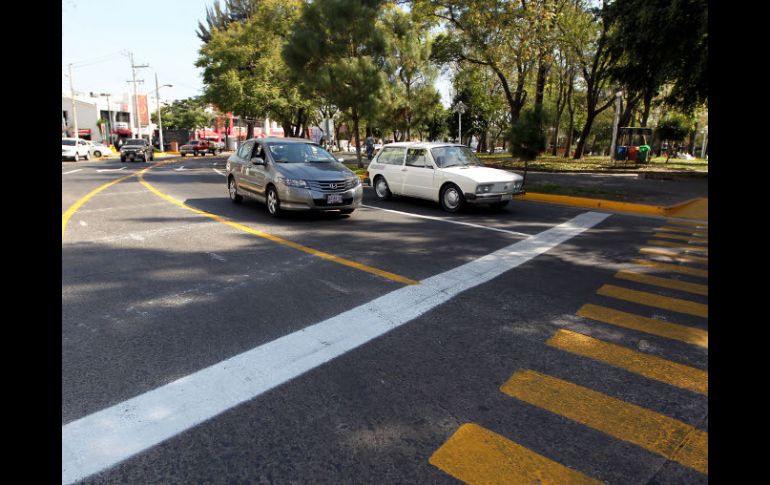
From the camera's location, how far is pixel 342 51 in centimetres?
2197

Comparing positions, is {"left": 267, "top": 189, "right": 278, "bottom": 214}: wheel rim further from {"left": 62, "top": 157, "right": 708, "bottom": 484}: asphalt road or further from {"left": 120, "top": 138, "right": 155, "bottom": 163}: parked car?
{"left": 120, "top": 138, "right": 155, "bottom": 163}: parked car

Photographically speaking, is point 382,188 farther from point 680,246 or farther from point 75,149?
point 75,149

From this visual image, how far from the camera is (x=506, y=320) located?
4.60 metres

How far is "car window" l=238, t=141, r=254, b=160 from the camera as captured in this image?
1141cm

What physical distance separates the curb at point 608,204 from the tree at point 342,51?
10207 millimetres

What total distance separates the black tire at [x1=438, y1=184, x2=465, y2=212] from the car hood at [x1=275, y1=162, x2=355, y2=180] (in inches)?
95.5

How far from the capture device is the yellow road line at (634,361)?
3.53 m

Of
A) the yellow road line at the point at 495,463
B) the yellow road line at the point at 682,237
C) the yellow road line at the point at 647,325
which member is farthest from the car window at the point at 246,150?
the yellow road line at the point at 495,463

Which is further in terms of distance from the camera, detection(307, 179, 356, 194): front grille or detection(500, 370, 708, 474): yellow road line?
detection(307, 179, 356, 194): front grille

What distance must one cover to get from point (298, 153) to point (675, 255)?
7.53m

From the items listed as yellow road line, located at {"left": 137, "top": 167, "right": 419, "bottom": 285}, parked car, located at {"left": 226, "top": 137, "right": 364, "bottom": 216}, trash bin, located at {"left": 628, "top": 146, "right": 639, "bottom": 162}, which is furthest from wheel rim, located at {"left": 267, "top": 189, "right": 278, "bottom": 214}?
trash bin, located at {"left": 628, "top": 146, "right": 639, "bottom": 162}

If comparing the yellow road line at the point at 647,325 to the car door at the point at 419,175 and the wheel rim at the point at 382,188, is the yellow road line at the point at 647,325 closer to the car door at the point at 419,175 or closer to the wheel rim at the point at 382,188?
the car door at the point at 419,175
